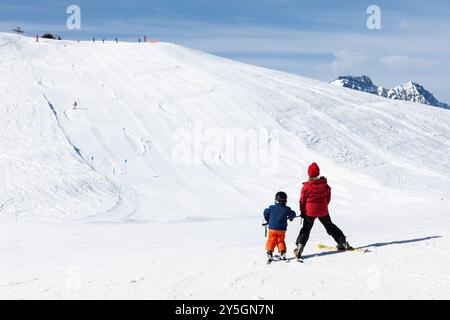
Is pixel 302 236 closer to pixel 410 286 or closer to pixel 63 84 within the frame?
pixel 410 286

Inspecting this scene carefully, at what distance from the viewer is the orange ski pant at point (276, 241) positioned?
9430mm

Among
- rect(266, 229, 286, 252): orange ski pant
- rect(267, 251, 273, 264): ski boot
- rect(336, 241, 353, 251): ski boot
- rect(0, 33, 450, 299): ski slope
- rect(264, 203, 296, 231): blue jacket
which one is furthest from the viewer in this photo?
rect(336, 241, 353, 251): ski boot

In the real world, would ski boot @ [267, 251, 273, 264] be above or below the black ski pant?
below

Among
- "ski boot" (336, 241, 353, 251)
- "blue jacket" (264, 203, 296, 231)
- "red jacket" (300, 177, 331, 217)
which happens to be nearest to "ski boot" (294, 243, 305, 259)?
"blue jacket" (264, 203, 296, 231)

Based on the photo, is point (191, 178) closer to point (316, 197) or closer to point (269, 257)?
point (316, 197)

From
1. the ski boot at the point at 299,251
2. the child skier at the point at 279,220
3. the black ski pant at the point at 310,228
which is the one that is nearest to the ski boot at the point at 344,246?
the black ski pant at the point at 310,228

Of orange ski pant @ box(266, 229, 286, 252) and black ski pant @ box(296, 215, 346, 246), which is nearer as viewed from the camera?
orange ski pant @ box(266, 229, 286, 252)

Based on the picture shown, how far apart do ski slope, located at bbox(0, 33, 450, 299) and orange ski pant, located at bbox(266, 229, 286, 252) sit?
46 cm

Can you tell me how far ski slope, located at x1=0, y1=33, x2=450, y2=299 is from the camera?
8.46 meters

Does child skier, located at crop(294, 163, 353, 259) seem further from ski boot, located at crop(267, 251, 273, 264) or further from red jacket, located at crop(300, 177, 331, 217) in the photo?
ski boot, located at crop(267, 251, 273, 264)

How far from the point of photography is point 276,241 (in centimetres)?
953

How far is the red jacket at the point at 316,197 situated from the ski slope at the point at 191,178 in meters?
0.87

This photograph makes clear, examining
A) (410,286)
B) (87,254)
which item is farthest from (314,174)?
(87,254)

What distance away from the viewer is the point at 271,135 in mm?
26656
